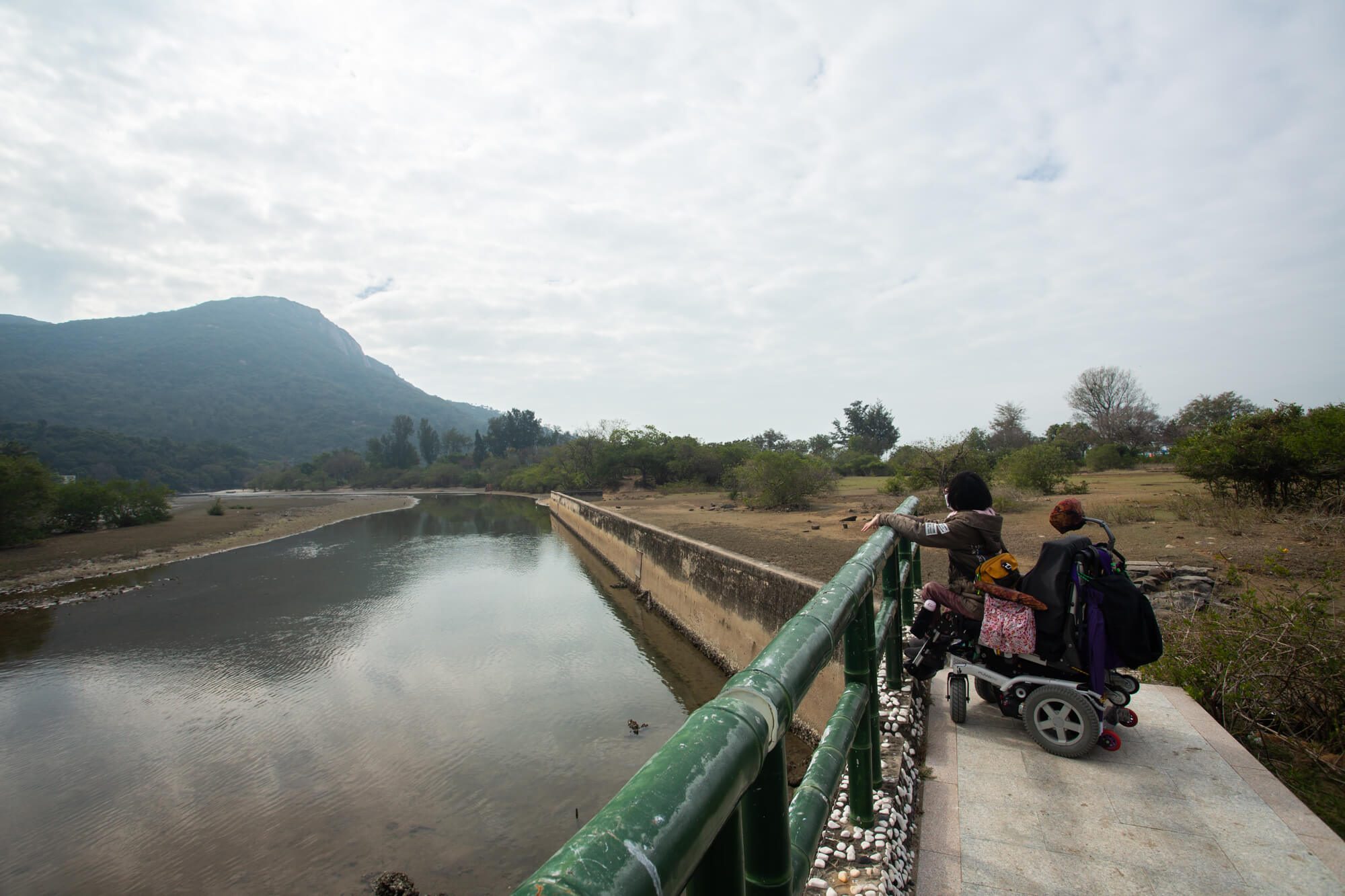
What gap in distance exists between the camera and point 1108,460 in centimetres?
3375

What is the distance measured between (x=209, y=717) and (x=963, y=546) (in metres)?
12.0

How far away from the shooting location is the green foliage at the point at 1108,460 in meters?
33.6

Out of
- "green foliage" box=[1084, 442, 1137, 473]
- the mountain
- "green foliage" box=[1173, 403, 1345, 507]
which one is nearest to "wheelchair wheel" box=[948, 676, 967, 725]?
"green foliage" box=[1173, 403, 1345, 507]

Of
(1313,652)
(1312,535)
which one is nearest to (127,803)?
(1313,652)

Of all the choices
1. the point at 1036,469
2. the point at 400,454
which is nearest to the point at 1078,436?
the point at 1036,469

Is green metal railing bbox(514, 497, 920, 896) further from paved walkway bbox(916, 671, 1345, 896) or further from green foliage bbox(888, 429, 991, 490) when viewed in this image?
green foliage bbox(888, 429, 991, 490)

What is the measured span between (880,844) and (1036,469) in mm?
23314

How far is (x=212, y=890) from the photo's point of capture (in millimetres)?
5684

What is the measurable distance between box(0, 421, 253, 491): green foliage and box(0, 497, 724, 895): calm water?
205 ft

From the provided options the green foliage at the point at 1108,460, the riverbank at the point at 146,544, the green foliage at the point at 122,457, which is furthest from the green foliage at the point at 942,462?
the green foliage at the point at 122,457

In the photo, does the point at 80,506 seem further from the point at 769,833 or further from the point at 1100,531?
the point at 1100,531

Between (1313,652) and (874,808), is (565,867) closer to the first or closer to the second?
(874,808)

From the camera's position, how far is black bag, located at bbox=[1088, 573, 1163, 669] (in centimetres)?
266

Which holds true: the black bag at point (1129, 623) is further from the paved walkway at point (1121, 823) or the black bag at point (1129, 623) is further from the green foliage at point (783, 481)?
the green foliage at point (783, 481)
